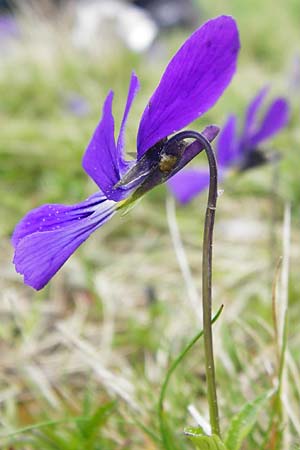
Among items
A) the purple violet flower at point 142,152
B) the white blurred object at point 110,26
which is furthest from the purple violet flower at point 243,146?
the white blurred object at point 110,26

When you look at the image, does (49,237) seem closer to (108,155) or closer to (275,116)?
(108,155)

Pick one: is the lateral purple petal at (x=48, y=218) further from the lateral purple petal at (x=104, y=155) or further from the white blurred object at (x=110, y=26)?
the white blurred object at (x=110, y=26)

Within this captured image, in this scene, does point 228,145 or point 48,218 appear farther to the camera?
point 228,145

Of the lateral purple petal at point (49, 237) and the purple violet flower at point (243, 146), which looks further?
the purple violet flower at point (243, 146)

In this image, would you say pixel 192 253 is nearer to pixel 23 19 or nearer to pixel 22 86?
pixel 22 86

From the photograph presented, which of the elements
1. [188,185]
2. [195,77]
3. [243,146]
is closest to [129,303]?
[188,185]

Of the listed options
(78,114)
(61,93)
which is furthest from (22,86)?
(78,114)
